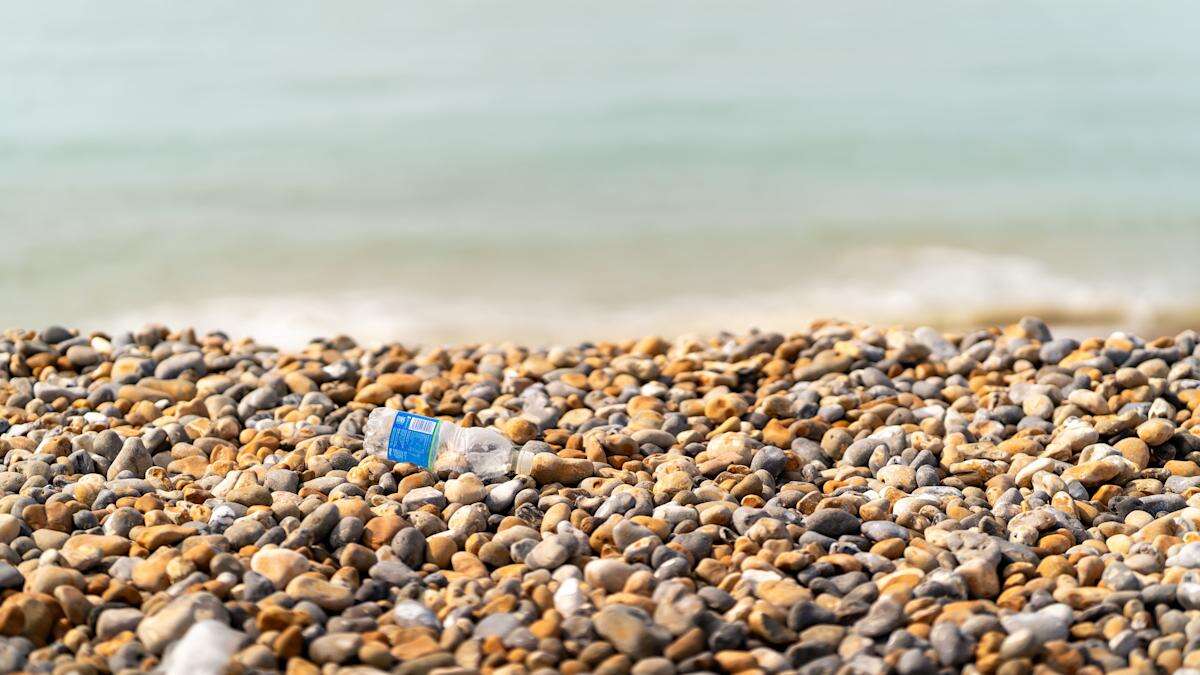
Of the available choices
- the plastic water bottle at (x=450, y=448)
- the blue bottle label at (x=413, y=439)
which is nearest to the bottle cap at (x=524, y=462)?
the plastic water bottle at (x=450, y=448)

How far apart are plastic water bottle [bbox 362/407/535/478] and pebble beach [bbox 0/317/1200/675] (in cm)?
7

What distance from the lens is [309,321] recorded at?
21.3 ft

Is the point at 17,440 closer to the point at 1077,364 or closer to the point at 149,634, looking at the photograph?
the point at 149,634

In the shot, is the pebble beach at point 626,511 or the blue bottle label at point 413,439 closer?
the pebble beach at point 626,511

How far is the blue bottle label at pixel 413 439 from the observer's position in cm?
318

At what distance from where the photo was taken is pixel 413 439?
125 inches

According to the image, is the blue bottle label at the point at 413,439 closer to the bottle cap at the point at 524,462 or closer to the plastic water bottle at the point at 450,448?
the plastic water bottle at the point at 450,448

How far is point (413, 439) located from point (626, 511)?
2.00ft

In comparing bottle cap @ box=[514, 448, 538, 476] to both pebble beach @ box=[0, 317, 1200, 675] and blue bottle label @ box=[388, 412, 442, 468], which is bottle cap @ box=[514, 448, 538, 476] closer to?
Answer: pebble beach @ box=[0, 317, 1200, 675]

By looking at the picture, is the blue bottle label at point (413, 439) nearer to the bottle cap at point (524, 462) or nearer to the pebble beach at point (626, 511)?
the pebble beach at point (626, 511)

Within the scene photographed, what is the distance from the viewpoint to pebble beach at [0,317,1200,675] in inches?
89.5

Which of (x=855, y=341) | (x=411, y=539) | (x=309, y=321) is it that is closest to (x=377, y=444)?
(x=411, y=539)

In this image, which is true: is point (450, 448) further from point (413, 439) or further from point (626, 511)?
point (626, 511)

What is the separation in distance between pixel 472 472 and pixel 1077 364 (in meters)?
1.81
